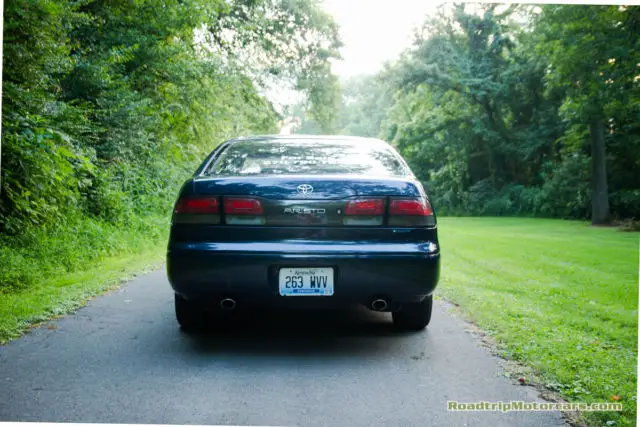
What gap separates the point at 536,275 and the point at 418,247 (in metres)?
4.73

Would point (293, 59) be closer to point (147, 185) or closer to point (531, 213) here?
point (147, 185)

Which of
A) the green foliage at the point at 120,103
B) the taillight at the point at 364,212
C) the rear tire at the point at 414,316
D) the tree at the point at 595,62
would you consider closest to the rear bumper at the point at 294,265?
the taillight at the point at 364,212

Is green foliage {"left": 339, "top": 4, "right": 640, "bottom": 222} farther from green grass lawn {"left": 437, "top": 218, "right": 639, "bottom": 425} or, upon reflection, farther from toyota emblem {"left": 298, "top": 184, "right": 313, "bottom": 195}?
toyota emblem {"left": 298, "top": 184, "right": 313, "bottom": 195}

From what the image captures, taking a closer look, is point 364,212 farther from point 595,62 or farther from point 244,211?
point 595,62

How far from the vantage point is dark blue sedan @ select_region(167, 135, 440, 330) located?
345 centimetres

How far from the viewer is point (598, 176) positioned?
52.7 ft

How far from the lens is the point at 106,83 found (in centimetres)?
956

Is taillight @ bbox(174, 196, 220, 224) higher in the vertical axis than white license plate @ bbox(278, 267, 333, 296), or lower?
higher

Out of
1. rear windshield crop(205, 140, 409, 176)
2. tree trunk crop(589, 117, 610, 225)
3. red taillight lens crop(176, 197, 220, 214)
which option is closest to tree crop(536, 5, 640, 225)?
tree trunk crop(589, 117, 610, 225)

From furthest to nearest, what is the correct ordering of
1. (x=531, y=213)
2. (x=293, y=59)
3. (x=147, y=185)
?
(x=531, y=213) → (x=293, y=59) → (x=147, y=185)

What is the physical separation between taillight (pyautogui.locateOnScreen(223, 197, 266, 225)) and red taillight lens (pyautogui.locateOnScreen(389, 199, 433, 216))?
78 cm

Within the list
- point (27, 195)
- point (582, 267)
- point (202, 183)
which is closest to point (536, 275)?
point (582, 267)

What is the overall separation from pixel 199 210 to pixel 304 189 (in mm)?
635

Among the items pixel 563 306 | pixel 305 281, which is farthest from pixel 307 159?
pixel 563 306
